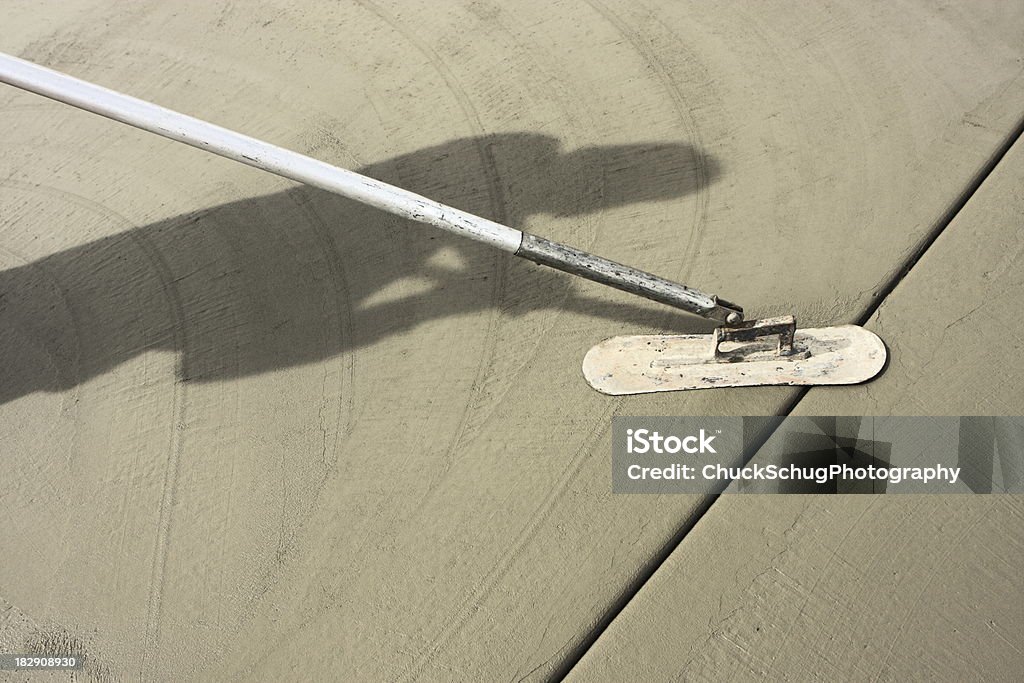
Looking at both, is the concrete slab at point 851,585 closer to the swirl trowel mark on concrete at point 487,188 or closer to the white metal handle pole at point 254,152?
the swirl trowel mark on concrete at point 487,188

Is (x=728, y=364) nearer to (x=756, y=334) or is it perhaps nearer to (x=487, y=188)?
(x=756, y=334)

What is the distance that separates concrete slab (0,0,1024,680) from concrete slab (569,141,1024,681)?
0.20 metres

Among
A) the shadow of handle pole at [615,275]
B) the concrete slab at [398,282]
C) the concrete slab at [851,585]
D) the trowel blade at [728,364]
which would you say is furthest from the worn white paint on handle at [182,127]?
the concrete slab at [851,585]

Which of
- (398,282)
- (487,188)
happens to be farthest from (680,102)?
(398,282)

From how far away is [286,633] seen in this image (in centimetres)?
319

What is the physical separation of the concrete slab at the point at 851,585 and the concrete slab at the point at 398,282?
7.8 inches

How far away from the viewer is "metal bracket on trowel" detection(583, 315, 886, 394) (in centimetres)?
354

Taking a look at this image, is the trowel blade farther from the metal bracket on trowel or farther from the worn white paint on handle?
the worn white paint on handle

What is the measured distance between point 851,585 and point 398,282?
243 cm

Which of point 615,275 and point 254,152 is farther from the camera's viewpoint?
point 615,275

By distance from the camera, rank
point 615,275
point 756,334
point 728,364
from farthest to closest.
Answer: point 728,364 → point 756,334 → point 615,275

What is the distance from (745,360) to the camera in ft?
11.8

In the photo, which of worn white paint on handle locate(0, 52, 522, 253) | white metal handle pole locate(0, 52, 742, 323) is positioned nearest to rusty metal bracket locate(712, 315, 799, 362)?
white metal handle pole locate(0, 52, 742, 323)

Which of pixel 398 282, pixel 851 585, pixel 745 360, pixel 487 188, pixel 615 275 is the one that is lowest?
pixel 851 585
